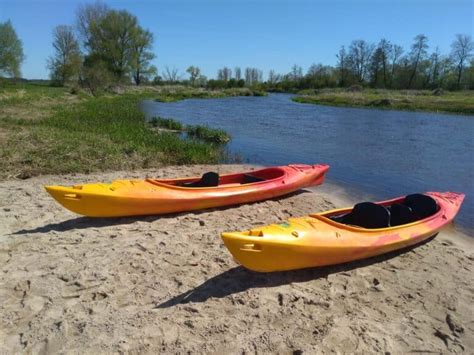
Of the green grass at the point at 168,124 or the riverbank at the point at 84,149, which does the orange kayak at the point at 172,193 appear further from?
the green grass at the point at 168,124

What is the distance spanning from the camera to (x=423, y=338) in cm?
340

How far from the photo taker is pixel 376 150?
14328mm

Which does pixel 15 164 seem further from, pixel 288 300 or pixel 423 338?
pixel 423 338

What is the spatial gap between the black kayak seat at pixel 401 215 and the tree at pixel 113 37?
49.0 m

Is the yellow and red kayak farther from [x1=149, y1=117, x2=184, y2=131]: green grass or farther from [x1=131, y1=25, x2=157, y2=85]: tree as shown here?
[x1=131, y1=25, x2=157, y2=85]: tree

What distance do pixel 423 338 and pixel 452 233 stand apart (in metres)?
3.46

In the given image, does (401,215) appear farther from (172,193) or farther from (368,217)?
(172,193)

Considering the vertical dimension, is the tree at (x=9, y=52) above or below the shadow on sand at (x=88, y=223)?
above

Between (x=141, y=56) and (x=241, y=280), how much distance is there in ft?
184

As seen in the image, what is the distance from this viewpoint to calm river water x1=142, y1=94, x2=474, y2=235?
9641 mm

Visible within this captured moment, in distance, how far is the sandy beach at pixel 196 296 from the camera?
3.20m

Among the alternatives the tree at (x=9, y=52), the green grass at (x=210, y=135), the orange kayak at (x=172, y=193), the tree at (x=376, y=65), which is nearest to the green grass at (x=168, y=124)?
the green grass at (x=210, y=135)

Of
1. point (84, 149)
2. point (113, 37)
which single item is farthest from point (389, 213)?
point (113, 37)

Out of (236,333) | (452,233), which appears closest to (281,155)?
(452,233)
